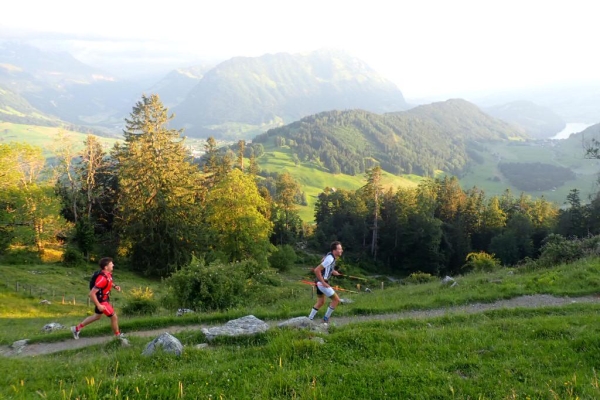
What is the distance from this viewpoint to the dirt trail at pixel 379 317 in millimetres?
12977

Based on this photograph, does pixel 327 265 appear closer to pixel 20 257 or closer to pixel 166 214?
pixel 166 214

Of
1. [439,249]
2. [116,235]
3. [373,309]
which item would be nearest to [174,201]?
[116,235]

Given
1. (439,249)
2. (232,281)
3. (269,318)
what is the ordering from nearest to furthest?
(269,318) → (232,281) → (439,249)

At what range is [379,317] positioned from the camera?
14406mm

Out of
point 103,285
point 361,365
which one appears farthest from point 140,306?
point 361,365

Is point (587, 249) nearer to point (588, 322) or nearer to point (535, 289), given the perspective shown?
point (535, 289)

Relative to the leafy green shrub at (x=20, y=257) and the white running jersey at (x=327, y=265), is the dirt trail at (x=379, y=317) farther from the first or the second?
the leafy green shrub at (x=20, y=257)

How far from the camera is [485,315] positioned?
1297 cm

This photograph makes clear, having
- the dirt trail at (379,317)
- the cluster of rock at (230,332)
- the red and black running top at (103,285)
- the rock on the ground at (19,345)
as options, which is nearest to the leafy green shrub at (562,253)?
the dirt trail at (379,317)

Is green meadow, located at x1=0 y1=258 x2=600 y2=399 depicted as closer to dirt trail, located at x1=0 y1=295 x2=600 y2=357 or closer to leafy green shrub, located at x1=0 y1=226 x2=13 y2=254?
dirt trail, located at x1=0 y1=295 x2=600 y2=357

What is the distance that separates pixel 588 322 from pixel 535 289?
6.36 m

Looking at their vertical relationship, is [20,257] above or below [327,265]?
below

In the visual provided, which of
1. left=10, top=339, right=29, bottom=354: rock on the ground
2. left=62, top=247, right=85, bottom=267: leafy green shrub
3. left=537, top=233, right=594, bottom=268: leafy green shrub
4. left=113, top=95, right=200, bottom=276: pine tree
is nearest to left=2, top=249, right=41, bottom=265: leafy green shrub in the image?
left=62, top=247, right=85, bottom=267: leafy green shrub

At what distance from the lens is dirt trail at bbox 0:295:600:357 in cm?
1298
